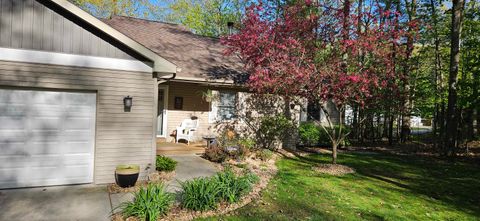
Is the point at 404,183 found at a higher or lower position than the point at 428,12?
lower

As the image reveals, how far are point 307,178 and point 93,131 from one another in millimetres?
5956

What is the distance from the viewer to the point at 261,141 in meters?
13.1

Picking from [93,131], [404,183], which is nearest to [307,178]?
[404,183]

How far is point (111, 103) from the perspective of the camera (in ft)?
24.0

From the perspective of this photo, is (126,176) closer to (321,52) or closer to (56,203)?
(56,203)

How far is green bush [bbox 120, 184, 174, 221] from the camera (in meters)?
5.13

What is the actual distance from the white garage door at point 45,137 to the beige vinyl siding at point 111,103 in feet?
0.73

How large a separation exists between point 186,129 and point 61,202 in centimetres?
643

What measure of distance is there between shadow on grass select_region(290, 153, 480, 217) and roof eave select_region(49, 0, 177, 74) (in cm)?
599

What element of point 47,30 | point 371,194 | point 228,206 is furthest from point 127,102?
point 371,194

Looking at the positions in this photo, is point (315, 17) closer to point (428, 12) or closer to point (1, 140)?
point (1, 140)

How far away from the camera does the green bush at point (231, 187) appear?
240 inches

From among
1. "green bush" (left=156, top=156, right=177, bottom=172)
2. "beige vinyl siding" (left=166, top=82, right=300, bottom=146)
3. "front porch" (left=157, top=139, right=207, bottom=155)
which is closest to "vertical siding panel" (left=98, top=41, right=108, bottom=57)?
"green bush" (left=156, top=156, right=177, bottom=172)

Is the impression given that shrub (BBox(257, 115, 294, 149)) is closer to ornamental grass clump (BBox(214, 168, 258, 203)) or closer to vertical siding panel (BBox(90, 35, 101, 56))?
ornamental grass clump (BBox(214, 168, 258, 203))
